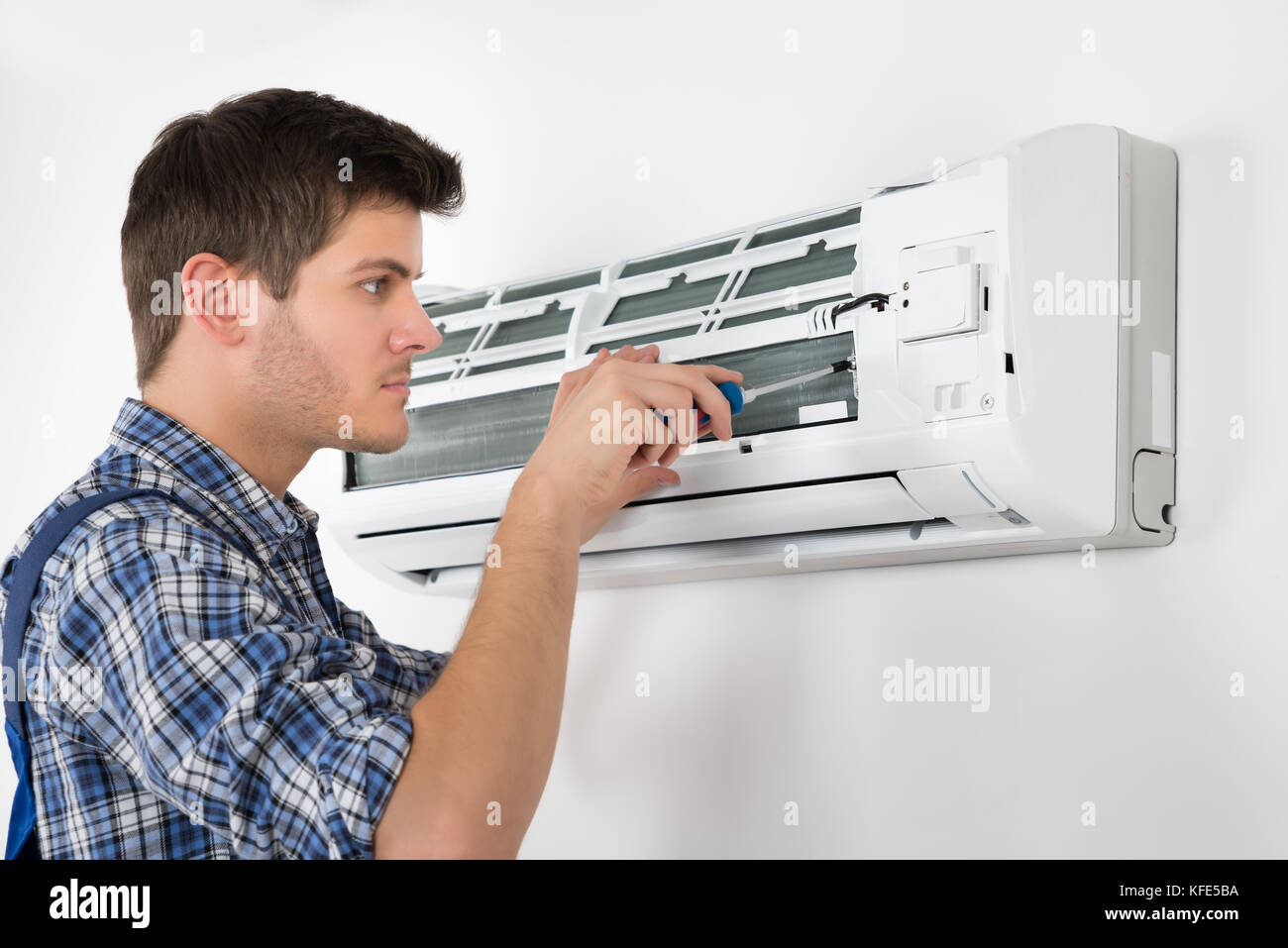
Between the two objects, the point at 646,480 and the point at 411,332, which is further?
the point at 646,480

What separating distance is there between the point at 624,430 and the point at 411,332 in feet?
0.72

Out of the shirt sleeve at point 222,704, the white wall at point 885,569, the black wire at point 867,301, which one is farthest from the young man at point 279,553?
the white wall at point 885,569

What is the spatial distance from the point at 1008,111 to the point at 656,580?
0.63 metres

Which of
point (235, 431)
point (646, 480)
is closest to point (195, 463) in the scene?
point (235, 431)

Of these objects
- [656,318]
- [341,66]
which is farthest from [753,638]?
[341,66]

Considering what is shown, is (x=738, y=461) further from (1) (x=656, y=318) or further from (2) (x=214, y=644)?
(2) (x=214, y=644)

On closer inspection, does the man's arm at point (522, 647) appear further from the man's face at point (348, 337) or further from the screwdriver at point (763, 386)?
the man's face at point (348, 337)

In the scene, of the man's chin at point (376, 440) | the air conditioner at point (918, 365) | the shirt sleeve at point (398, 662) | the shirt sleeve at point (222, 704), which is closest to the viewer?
the shirt sleeve at point (222, 704)

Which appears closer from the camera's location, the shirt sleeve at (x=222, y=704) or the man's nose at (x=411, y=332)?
the shirt sleeve at (x=222, y=704)

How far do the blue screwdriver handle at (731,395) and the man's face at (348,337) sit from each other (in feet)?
0.84

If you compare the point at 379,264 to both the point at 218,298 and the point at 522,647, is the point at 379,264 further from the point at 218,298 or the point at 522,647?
the point at 522,647

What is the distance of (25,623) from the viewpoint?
0.89m

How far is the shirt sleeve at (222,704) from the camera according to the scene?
800mm

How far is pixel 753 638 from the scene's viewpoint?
4.49 feet
